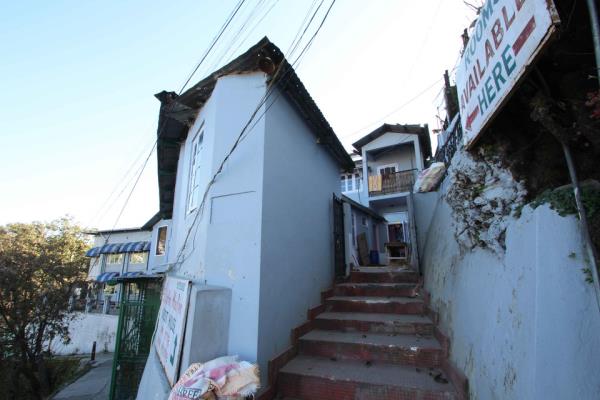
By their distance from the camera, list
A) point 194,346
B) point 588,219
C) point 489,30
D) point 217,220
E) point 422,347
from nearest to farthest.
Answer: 1. point 588,219
2. point 489,30
3. point 194,346
4. point 422,347
5. point 217,220

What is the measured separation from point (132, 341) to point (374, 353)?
22.9 ft

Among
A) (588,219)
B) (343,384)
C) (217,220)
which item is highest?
(217,220)

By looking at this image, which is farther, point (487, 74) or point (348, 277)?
point (348, 277)

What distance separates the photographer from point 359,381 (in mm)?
3656

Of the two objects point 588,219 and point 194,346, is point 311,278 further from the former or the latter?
point 588,219

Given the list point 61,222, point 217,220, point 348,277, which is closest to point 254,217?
point 217,220

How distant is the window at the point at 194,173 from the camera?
5.69 m

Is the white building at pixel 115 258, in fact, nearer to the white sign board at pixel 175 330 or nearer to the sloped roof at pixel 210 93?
the sloped roof at pixel 210 93

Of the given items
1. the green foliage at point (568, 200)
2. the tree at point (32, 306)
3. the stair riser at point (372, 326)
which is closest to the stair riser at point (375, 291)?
the stair riser at point (372, 326)

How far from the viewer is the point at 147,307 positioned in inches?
320

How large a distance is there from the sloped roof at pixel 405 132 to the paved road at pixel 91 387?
15801mm

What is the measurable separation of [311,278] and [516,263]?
404 centimetres

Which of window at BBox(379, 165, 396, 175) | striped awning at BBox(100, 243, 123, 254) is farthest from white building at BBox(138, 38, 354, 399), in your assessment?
striped awning at BBox(100, 243, 123, 254)

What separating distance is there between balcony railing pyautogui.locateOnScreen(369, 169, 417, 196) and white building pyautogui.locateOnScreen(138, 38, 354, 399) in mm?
10097
